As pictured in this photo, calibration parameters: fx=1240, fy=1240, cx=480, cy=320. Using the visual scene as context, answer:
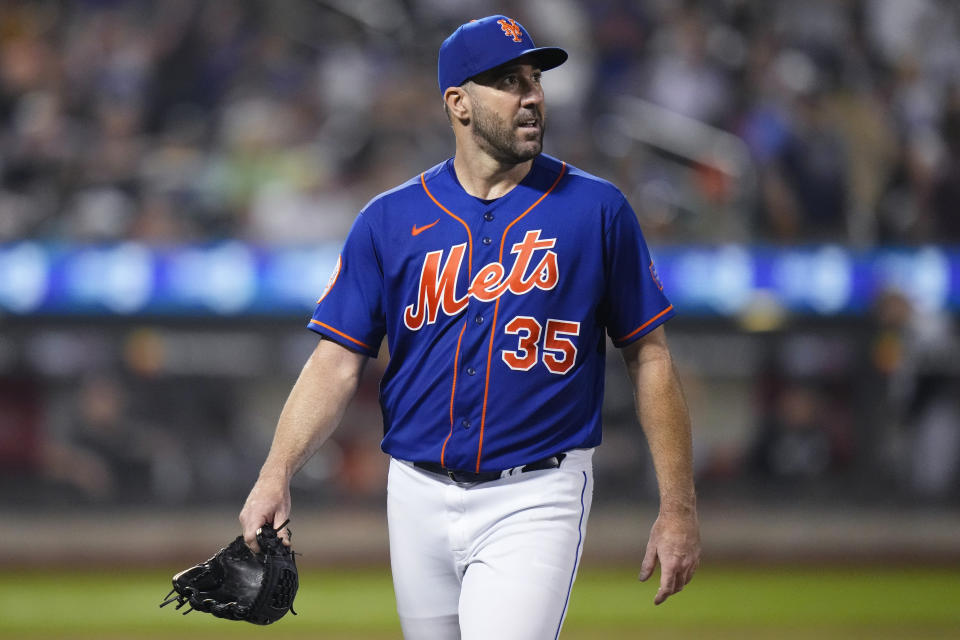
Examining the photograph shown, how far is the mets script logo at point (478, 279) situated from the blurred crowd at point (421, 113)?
6232 mm

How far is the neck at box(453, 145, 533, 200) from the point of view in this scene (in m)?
3.08

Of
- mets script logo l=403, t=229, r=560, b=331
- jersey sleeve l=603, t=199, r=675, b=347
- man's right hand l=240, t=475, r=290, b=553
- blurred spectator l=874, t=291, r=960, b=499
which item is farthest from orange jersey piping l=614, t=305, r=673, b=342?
blurred spectator l=874, t=291, r=960, b=499

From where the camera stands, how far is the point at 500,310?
297cm

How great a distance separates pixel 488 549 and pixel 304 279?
6337 millimetres

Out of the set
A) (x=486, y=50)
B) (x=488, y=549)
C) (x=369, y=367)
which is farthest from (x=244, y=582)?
(x=369, y=367)

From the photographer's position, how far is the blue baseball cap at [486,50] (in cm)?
295

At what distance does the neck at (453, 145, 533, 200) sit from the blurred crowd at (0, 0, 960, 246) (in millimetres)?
6165

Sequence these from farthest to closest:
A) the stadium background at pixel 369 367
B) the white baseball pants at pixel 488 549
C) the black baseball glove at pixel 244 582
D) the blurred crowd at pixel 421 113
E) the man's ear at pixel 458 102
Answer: the blurred crowd at pixel 421 113 → the stadium background at pixel 369 367 → the man's ear at pixel 458 102 → the black baseball glove at pixel 244 582 → the white baseball pants at pixel 488 549

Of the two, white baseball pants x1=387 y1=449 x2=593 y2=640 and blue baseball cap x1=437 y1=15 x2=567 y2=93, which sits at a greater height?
blue baseball cap x1=437 y1=15 x2=567 y2=93

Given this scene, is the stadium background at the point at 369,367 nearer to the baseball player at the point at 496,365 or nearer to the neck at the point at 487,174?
the baseball player at the point at 496,365

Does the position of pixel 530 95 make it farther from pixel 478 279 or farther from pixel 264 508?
pixel 264 508

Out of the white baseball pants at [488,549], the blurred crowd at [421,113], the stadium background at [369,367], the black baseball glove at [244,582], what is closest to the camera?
the white baseball pants at [488,549]

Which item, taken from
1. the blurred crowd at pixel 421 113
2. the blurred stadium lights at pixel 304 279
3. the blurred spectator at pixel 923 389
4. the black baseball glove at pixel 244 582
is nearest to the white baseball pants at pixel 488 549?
the black baseball glove at pixel 244 582

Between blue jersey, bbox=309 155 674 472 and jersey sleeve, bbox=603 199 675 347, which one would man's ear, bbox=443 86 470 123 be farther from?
jersey sleeve, bbox=603 199 675 347
